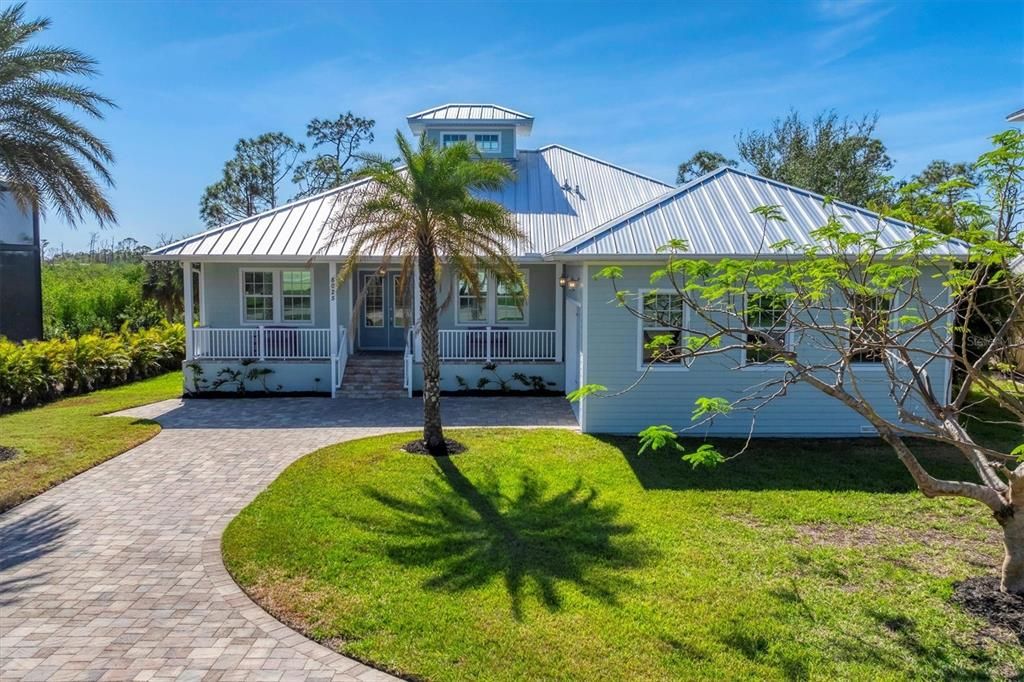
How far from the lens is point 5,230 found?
19250 mm

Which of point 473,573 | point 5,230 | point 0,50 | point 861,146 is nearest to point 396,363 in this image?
point 0,50

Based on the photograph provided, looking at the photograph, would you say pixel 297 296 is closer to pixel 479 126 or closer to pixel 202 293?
pixel 202 293

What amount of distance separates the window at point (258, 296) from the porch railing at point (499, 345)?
4.92 meters

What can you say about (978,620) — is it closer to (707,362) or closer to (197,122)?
(707,362)

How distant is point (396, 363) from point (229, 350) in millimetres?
4140

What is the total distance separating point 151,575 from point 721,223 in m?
10.5

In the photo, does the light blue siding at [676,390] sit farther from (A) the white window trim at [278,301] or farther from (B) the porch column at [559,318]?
(A) the white window trim at [278,301]

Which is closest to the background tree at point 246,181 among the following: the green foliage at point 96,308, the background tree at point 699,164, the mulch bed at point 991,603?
the green foliage at point 96,308

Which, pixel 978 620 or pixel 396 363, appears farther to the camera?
pixel 396 363

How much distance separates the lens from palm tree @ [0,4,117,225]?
10.5 metres

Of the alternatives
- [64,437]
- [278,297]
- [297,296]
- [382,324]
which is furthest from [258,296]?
[64,437]

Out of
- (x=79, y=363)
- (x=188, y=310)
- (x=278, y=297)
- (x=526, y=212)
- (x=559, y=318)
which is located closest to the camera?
(x=188, y=310)

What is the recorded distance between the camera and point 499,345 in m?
16.5

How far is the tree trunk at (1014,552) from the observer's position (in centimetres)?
587
